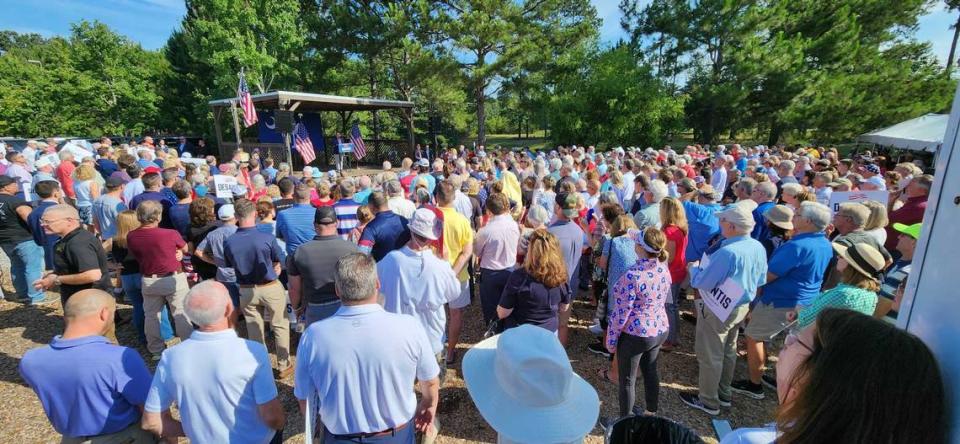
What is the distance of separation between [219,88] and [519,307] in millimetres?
29521

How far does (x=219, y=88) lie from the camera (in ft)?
84.4

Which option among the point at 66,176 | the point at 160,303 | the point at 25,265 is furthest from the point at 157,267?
the point at 66,176

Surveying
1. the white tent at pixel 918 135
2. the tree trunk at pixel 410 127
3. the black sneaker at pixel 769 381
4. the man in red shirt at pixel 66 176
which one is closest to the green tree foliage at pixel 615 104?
the tree trunk at pixel 410 127

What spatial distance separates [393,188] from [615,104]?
21.4 metres

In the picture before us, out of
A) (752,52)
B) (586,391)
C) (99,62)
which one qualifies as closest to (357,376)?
(586,391)

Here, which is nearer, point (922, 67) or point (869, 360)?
point (869, 360)

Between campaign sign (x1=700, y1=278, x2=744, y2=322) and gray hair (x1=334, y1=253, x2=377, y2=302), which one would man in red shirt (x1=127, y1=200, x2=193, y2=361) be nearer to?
gray hair (x1=334, y1=253, x2=377, y2=302)

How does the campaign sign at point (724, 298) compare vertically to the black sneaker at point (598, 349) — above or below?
above

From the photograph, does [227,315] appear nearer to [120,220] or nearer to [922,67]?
[120,220]

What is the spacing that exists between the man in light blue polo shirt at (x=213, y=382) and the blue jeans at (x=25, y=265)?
5.35 meters

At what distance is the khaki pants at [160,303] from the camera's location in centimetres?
404

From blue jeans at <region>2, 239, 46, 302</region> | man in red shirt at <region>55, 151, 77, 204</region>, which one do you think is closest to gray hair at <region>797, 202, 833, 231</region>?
blue jeans at <region>2, 239, 46, 302</region>

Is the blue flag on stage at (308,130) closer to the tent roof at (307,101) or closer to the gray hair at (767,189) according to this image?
the tent roof at (307,101)

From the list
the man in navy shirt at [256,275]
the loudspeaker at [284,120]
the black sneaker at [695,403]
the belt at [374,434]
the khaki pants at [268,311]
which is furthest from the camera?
the loudspeaker at [284,120]
